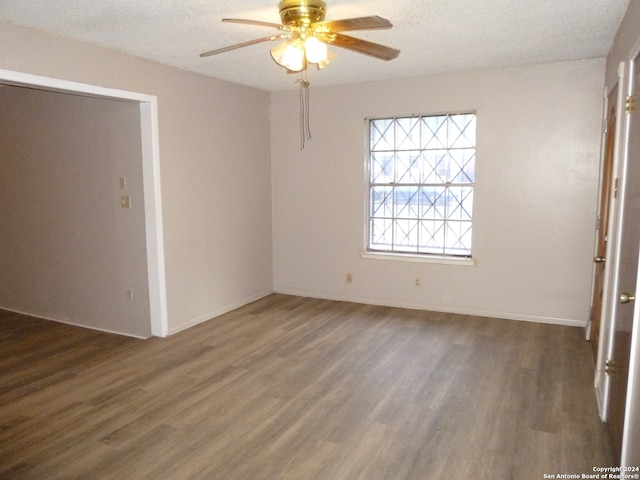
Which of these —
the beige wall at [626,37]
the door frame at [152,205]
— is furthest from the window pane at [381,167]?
the door frame at [152,205]

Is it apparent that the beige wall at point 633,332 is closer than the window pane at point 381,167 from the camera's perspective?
Yes

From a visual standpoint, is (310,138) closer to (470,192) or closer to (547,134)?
(470,192)

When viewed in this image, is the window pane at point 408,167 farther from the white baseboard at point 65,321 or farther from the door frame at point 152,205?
the white baseboard at point 65,321

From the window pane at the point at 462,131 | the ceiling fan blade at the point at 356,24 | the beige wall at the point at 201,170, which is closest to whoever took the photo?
the ceiling fan blade at the point at 356,24

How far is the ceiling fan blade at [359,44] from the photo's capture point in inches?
92.9

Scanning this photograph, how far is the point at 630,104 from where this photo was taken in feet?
7.82

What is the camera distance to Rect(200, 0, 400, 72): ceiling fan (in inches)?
87.9

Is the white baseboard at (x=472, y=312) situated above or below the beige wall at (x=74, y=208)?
below

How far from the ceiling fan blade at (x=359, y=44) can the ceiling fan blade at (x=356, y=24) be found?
0.21ft

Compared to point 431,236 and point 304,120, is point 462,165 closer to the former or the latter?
point 431,236

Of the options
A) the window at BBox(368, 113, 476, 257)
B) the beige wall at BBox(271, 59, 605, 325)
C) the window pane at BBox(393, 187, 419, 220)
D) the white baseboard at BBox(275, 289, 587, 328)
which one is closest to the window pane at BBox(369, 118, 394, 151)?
the window at BBox(368, 113, 476, 257)

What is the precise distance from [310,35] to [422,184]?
2741mm

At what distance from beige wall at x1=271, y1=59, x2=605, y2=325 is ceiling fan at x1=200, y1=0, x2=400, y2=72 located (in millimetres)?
2315

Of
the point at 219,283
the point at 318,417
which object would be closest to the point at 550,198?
the point at 318,417
